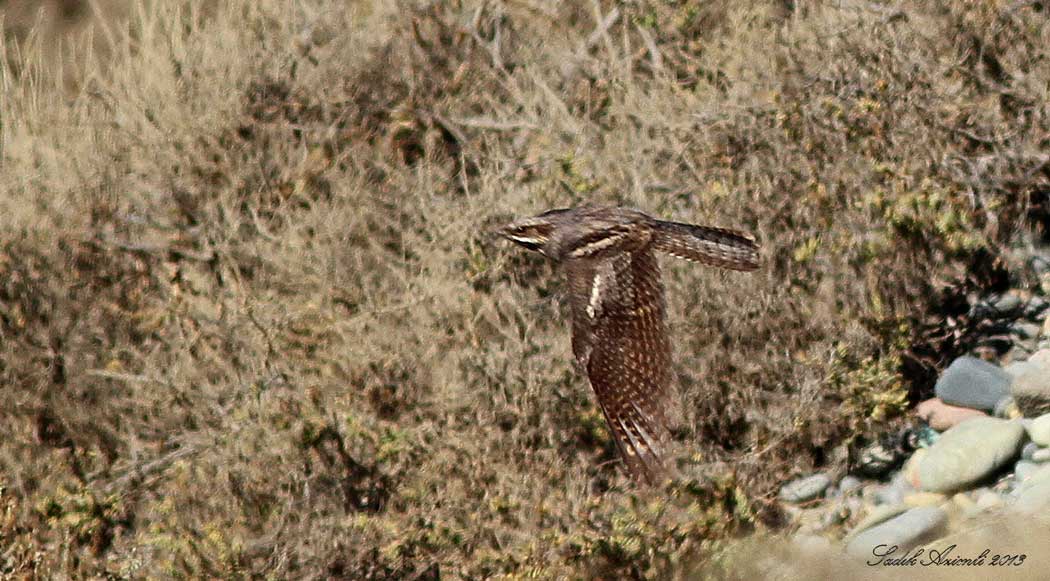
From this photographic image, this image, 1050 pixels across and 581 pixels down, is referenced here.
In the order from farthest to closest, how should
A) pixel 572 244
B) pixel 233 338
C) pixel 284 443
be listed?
1. pixel 233 338
2. pixel 284 443
3. pixel 572 244

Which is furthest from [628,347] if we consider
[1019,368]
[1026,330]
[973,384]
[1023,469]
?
[1026,330]

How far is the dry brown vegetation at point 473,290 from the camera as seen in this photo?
655cm

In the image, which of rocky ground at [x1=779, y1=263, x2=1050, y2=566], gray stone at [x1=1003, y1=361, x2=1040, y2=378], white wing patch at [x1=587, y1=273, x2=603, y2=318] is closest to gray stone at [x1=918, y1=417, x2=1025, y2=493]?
rocky ground at [x1=779, y1=263, x2=1050, y2=566]

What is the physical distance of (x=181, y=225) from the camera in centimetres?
851

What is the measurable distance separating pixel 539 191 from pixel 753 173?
3.14 feet

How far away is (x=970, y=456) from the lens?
6281 mm

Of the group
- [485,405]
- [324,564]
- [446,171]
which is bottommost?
[324,564]

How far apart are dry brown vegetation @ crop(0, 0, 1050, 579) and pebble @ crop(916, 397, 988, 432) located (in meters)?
0.16

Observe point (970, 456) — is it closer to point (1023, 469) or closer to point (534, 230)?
point (1023, 469)

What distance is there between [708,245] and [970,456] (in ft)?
4.43

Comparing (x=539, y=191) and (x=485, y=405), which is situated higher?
(x=539, y=191)

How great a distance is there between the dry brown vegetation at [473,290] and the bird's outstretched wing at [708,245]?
1.87 feet

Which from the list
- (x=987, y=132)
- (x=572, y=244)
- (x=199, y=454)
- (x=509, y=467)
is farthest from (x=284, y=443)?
(x=987, y=132)

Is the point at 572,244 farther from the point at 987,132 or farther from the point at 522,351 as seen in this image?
the point at 987,132
